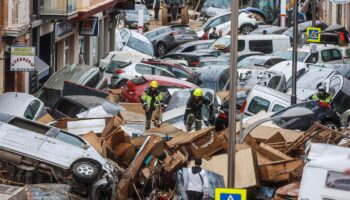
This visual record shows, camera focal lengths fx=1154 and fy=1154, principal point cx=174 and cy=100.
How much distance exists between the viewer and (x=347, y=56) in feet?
145

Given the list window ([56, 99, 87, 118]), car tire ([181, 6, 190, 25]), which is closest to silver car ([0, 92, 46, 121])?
window ([56, 99, 87, 118])

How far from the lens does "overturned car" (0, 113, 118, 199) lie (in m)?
19.4

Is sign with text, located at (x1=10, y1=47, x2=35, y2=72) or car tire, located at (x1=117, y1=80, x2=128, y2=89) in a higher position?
sign with text, located at (x1=10, y1=47, x2=35, y2=72)

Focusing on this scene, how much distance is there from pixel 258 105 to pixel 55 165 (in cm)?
1016

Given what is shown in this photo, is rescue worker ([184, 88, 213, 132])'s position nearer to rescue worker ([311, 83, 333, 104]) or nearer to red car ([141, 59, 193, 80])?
rescue worker ([311, 83, 333, 104])

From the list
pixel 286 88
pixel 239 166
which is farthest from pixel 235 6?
pixel 286 88

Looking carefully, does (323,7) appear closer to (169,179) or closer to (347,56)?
(347,56)

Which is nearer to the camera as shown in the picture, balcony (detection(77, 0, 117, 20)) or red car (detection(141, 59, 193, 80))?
red car (detection(141, 59, 193, 80))

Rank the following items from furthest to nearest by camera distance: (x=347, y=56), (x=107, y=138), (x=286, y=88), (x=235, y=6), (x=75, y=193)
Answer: (x=347, y=56) → (x=286, y=88) → (x=107, y=138) → (x=75, y=193) → (x=235, y=6)

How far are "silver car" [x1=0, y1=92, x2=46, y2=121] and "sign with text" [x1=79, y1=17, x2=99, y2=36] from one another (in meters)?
14.9

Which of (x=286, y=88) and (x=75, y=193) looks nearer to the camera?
(x=75, y=193)

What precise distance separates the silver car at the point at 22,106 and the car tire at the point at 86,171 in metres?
6.62

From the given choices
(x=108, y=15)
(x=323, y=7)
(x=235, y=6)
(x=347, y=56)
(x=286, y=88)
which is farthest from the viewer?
(x=323, y=7)

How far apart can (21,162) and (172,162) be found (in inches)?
110
